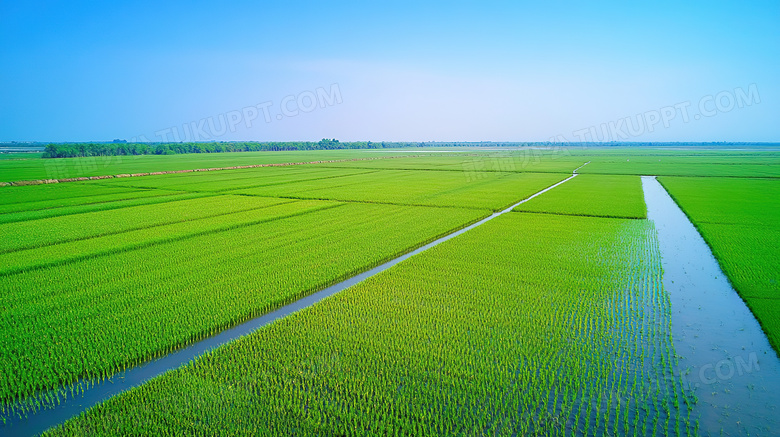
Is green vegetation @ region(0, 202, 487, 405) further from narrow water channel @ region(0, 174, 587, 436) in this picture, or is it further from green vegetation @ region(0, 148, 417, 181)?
green vegetation @ region(0, 148, 417, 181)

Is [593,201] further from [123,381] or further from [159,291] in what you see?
[123,381]

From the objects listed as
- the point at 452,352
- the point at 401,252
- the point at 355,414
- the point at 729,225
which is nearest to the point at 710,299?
the point at 452,352

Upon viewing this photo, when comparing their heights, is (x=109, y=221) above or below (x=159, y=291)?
above

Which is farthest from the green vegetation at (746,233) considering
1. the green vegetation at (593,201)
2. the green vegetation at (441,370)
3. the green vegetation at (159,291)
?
the green vegetation at (159,291)

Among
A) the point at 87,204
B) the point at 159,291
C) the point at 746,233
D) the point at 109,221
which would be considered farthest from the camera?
the point at 87,204

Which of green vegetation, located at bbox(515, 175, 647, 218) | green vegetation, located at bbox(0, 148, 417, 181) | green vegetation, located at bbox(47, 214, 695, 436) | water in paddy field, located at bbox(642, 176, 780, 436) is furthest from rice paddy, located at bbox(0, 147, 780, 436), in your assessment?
green vegetation, located at bbox(0, 148, 417, 181)

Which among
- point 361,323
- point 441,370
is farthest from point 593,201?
point 441,370

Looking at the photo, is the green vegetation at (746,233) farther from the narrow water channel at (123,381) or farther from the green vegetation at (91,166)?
the green vegetation at (91,166)

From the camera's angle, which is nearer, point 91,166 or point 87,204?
point 87,204
